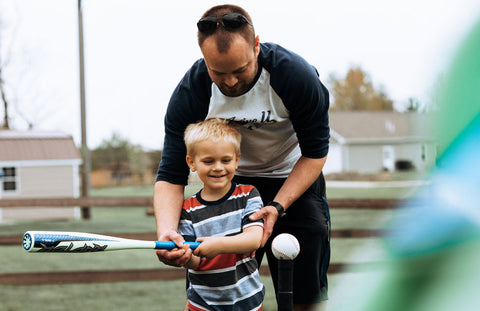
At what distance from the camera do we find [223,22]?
1.62 m

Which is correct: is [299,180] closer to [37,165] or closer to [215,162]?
[215,162]

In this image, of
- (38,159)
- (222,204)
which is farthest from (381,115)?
(222,204)

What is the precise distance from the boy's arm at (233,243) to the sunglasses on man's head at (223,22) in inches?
25.3

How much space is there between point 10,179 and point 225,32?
1441 centimetres

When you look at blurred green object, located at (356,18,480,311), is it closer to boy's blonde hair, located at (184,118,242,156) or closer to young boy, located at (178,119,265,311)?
young boy, located at (178,119,265,311)

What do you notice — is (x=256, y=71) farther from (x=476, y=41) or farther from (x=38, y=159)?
(x=38, y=159)

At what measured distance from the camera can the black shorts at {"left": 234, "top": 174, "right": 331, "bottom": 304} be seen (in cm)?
205

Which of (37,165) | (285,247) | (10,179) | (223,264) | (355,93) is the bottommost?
(10,179)

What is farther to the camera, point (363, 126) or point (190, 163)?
point (363, 126)

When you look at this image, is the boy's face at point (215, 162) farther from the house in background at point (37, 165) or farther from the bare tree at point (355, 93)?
the bare tree at point (355, 93)

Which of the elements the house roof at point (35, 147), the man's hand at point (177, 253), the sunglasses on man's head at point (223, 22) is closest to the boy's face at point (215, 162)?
the man's hand at point (177, 253)

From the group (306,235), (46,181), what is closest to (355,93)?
(46,181)

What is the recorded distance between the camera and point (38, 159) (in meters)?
14.6

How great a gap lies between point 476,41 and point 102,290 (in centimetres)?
405
